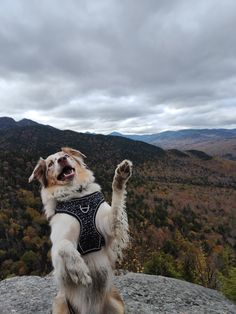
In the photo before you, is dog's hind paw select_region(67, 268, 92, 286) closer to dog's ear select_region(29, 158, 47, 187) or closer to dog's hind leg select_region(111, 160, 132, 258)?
dog's hind leg select_region(111, 160, 132, 258)

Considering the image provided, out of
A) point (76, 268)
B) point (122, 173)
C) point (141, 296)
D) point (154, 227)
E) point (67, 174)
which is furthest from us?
point (154, 227)

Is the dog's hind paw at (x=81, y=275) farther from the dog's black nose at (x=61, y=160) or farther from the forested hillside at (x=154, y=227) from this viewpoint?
the forested hillside at (x=154, y=227)

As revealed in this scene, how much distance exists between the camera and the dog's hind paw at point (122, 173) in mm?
4371

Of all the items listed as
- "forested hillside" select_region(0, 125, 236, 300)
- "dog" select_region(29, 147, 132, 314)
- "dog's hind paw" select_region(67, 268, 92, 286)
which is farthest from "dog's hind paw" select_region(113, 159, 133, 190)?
"forested hillside" select_region(0, 125, 236, 300)

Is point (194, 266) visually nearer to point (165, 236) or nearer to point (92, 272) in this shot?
point (92, 272)

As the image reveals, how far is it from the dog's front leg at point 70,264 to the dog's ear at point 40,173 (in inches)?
42.5

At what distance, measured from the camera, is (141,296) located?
8375mm

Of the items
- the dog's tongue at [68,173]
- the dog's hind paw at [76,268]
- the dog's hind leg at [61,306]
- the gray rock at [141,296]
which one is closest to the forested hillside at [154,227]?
the gray rock at [141,296]

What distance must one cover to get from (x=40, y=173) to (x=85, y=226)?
0.99 m

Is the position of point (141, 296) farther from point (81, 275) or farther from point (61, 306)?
point (81, 275)

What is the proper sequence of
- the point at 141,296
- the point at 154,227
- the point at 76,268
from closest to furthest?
the point at 76,268
the point at 141,296
the point at 154,227

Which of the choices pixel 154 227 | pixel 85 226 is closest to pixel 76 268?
pixel 85 226

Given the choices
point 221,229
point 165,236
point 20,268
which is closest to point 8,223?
point 20,268

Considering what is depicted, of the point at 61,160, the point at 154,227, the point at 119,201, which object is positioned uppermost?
the point at 61,160
